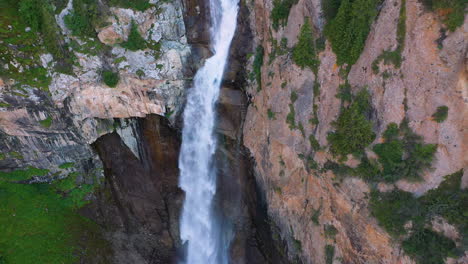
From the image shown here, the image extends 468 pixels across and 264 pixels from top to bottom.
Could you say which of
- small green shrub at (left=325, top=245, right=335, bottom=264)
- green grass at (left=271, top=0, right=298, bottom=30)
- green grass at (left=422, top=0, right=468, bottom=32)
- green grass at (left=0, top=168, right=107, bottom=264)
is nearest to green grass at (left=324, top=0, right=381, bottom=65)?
green grass at (left=422, top=0, right=468, bottom=32)

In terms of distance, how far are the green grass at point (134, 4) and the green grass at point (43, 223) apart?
48.3ft

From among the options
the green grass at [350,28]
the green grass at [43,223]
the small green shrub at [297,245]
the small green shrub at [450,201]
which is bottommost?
the green grass at [43,223]

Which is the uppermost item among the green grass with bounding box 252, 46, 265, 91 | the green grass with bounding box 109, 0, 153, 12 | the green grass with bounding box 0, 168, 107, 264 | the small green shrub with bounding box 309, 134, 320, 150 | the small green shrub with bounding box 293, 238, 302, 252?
the green grass with bounding box 109, 0, 153, 12

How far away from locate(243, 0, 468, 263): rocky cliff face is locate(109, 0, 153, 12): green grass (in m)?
7.59

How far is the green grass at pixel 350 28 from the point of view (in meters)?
13.2

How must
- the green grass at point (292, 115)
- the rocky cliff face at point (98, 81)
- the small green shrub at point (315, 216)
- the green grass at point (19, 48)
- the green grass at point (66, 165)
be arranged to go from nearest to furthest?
1. the small green shrub at point (315, 216)
2. the green grass at point (292, 115)
3. the green grass at point (19, 48)
4. the rocky cliff face at point (98, 81)
5. the green grass at point (66, 165)

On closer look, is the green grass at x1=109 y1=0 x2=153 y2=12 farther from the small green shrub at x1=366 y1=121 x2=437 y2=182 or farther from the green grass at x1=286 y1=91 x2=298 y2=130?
the small green shrub at x1=366 y1=121 x2=437 y2=182

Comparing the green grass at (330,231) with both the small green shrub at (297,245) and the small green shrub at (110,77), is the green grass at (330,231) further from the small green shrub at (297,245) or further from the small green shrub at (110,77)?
the small green shrub at (110,77)

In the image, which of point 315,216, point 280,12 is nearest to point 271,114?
point 280,12

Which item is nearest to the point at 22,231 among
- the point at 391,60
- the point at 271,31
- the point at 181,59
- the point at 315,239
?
the point at 181,59

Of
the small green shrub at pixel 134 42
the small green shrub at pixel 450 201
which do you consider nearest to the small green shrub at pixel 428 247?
the small green shrub at pixel 450 201

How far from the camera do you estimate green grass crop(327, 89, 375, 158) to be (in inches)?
539

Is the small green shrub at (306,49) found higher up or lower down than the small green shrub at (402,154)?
higher up

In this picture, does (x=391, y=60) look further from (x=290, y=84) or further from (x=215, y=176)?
(x=215, y=176)
